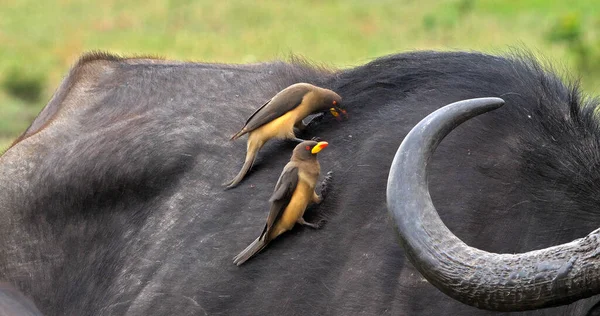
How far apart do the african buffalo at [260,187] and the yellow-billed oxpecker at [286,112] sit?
0.34ft

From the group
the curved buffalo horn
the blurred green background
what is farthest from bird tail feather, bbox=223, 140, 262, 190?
the blurred green background

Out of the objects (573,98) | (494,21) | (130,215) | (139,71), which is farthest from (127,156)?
(494,21)

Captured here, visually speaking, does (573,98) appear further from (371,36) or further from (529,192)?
(371,36)

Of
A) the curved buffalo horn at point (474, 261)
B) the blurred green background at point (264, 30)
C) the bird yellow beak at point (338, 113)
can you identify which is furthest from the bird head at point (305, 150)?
the blurred green background at point (264, 30)

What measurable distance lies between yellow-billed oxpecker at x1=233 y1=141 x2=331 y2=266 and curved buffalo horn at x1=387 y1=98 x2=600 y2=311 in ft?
2.96

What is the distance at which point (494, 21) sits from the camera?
27.3 meters

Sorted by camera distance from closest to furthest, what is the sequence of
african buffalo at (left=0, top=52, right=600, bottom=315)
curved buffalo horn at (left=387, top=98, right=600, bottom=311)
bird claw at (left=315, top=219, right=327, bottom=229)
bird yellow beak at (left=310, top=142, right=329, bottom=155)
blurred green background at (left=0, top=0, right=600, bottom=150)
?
curved buffalo horn at (left=387, top=98, right=600, bottom=311) → african buffalo at (left=0, top=52, right=600, bottom=315) → bird yellow beak at (left=310, top=142, right=329, bottom=155) → bird claw at (left=315, top=219, right=327, bottom=229) → blurred green background at (left=0, top=0, right=600, bottom=150)

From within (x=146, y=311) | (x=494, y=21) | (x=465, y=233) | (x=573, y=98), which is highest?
(x=573, y=98)

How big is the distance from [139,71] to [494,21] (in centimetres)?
2305

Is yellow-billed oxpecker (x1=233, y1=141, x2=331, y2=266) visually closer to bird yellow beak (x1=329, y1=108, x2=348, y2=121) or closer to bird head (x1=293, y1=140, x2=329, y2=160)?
bird head (x1=293, y1=140, x2=329, y2=160)

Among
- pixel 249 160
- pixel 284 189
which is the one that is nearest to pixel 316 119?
pixel 249 160

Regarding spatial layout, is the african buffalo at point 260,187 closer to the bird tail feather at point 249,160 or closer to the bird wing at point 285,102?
the bird tail feather at point 249,160

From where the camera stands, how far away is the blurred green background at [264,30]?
2055cm

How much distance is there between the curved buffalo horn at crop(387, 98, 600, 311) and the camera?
2.97m
